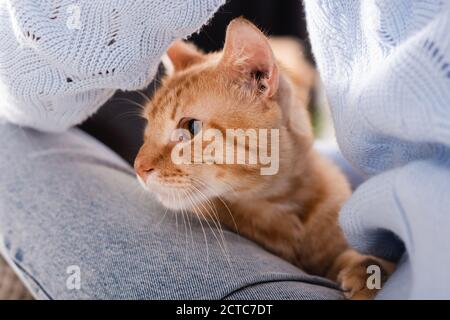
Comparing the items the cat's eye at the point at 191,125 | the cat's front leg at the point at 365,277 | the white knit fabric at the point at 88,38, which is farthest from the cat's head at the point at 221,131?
the cat's front leg at the point at 365,277

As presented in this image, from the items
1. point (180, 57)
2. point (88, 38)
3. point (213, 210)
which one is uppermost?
point (88, 38)

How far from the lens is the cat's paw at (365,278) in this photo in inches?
31.1

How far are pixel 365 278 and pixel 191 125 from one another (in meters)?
0.43

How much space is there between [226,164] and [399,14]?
1.38 ft

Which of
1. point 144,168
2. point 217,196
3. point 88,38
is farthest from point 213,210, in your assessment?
point 88,38

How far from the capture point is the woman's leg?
0.77 metres

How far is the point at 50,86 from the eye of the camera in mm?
864

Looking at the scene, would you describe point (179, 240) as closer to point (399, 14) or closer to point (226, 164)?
point (226, 164)

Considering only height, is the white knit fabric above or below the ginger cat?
above

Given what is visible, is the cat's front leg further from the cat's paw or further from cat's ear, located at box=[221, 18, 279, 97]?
cat's ear, located at box=[221, 18, 279, 97]

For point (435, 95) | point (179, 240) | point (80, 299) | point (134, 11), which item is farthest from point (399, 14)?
point (80, 299)

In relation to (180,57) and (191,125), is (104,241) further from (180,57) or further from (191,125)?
(180,57)

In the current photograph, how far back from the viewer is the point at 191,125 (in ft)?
3.15

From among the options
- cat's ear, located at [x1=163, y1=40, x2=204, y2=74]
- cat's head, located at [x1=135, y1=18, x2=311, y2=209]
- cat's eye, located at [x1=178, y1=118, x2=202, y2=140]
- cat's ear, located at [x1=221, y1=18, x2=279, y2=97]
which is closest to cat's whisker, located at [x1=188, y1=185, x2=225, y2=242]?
cat's head, located at [x1=135, y1=18, x2=311, y2=209]
